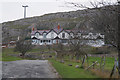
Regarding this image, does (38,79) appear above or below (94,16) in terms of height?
below

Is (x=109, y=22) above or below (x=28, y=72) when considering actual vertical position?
above

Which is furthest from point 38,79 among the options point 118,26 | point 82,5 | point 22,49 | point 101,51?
point 101,51

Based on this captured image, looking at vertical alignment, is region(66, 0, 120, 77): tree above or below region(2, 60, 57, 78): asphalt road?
above

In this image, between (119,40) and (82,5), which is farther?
(119,40)

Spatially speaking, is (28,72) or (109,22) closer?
(109,22)

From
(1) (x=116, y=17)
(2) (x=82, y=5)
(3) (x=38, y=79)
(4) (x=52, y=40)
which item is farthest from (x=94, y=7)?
(4) (x=52, y=40)

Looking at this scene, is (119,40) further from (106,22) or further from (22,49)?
(22,49)

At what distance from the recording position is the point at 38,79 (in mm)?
9219

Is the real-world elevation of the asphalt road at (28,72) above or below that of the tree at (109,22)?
below

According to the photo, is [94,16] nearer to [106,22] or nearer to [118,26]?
[106,22]

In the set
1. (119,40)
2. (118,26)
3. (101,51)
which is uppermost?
(118,26)

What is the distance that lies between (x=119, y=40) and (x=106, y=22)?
1.30 m

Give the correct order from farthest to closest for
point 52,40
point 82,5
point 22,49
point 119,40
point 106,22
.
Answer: point 52,40 < point 22,49 < point 106,22 < point 119,40 < point 82,5

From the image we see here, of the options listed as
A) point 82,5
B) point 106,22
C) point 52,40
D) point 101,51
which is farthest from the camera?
point 52,40
